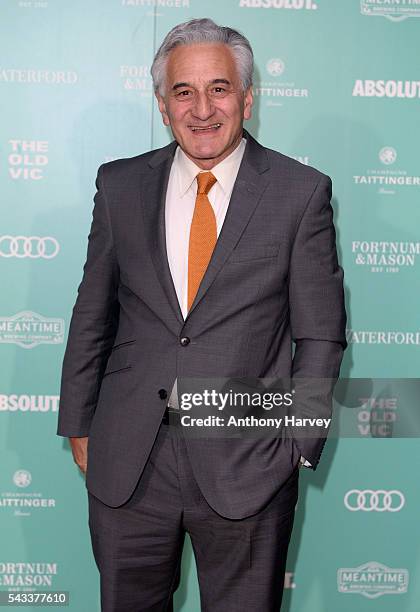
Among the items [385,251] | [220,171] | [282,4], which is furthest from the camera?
[385,251]

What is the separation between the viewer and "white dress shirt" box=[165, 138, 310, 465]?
6.38ft

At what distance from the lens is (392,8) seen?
2727mm

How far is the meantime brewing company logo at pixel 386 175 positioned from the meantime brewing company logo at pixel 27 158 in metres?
1.11

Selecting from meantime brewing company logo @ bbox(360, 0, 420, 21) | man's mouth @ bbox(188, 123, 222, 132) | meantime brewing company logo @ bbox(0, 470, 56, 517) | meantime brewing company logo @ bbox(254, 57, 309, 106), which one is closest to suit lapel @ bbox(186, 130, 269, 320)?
man's mouth @ bbox(188, 123, 222, 132)

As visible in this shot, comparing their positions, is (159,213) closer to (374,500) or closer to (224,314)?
(224,314)

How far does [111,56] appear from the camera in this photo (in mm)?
2721

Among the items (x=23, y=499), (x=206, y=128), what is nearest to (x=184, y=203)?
(x=206, y=128)

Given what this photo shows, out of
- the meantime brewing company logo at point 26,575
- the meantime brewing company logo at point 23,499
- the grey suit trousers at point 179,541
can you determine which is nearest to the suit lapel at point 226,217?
the grey suit trousers at point 179,541

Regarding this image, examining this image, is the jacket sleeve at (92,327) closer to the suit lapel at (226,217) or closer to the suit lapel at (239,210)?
the suit lapel at (226,217)

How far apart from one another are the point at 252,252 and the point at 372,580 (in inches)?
65.3

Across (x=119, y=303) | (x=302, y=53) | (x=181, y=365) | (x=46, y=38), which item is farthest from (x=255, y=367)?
(x=46, y=38)

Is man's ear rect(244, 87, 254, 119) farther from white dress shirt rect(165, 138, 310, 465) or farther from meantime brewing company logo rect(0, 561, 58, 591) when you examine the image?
meantime brewing company logo rect(0, 561, 58, 591)

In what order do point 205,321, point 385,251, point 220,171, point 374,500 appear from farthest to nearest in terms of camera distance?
point 374,500
point 385,251
point 220,171
point 205,321

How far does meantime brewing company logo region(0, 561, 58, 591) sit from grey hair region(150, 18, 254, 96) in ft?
6.10
